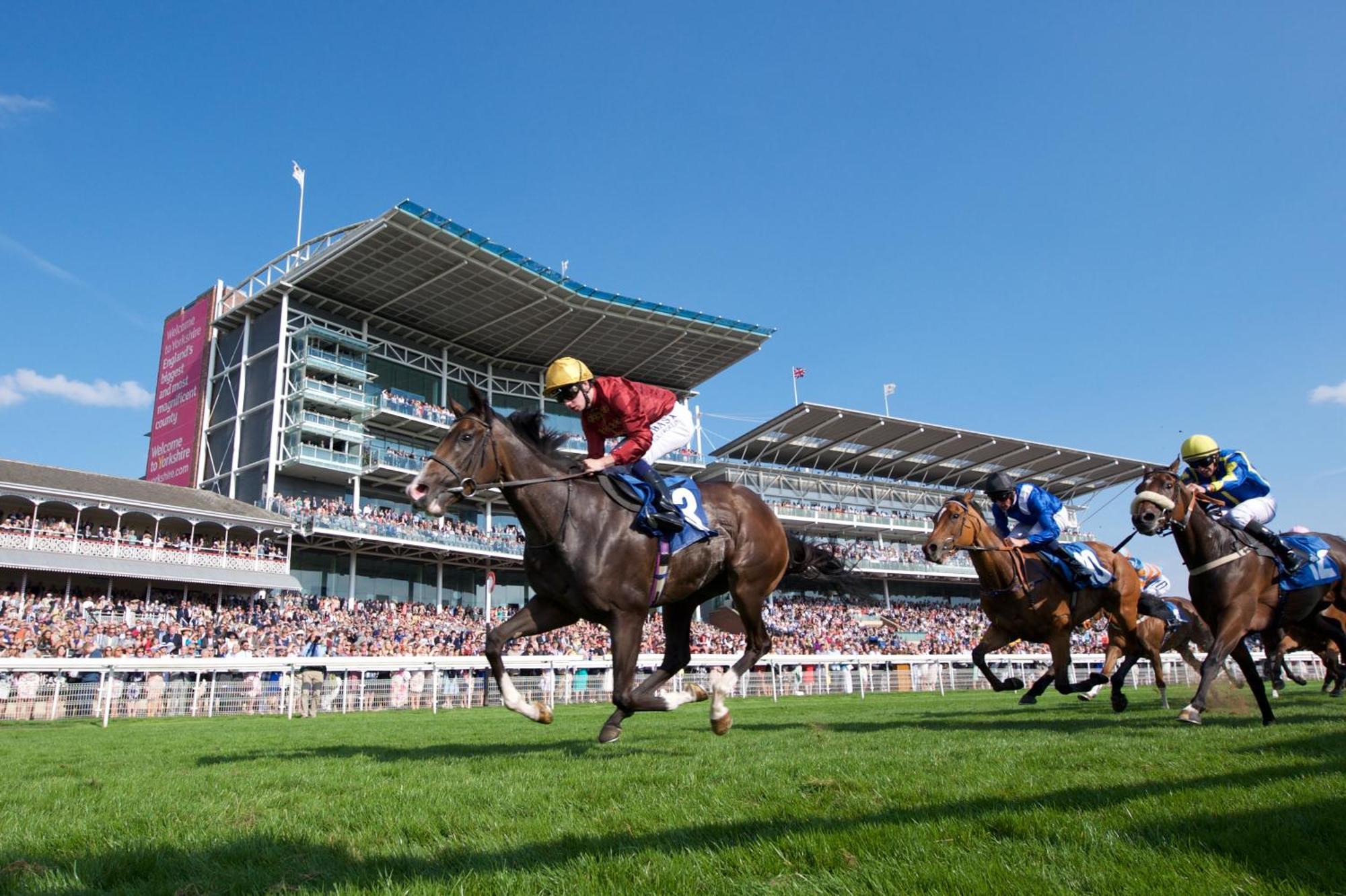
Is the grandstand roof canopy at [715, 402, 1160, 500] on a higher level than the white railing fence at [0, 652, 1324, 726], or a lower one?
higher

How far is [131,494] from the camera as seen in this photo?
114 feet

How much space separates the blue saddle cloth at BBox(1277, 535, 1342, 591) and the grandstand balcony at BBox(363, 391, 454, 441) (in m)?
38.8

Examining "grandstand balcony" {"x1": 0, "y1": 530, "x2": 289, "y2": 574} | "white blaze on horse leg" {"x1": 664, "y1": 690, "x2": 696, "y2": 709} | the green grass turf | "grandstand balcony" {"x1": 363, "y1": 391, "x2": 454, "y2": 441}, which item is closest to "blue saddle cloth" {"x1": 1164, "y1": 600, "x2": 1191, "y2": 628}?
the green grass turf

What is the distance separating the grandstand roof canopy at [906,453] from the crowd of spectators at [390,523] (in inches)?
630

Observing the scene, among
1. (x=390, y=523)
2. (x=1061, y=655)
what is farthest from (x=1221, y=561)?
(x=390, y=523)

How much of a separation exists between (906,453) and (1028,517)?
47.7m

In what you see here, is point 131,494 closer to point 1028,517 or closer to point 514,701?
point 514,701

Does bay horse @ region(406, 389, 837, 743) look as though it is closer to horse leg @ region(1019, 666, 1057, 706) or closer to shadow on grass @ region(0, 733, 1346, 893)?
shadow on grass @ region(0, 733, 1346, 893)

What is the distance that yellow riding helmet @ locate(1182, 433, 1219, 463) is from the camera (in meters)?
8.90

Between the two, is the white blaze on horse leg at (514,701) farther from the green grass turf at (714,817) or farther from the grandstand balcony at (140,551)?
the grandstand balcony at (140,551)

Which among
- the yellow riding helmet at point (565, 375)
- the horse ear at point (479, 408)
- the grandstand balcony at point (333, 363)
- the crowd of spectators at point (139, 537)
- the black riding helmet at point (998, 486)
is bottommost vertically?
the black riding helmet at point (998, 486)

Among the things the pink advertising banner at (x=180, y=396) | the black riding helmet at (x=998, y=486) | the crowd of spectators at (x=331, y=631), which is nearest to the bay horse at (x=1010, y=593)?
the black riding helmet at (x=998, y=486)

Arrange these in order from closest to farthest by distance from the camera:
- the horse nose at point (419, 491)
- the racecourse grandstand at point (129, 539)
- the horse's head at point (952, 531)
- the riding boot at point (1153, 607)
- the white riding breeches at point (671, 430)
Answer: the horse nose at point (419, 491) < the white riding breeches at point (671, 430) < the horse's head at point (952, 531) < the riding boot at point (1153, 607) < the racecourse grandstand at point (129, 539)

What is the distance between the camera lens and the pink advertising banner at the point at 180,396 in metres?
46.6
